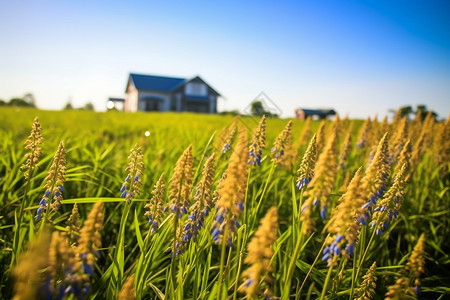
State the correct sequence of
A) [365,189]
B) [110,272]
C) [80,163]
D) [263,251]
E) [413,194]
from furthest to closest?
1. [413,194]
2. [80,163]
3. [110,272]
4. [365,189]
5. [263,251]

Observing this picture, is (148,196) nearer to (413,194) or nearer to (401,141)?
(401,141)

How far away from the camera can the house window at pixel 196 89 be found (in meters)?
57.2

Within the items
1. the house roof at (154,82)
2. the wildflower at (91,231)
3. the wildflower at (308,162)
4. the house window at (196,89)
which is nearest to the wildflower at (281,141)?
the wildflower at (308,162)

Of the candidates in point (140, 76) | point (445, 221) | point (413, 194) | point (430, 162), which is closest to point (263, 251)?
point (445, 221)

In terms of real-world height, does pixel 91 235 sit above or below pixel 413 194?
above

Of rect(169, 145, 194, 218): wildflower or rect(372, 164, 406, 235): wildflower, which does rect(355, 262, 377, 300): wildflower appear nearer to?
rect(372, 164, 406, 235): wildflower

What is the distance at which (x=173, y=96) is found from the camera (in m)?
59.1

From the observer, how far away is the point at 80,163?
3.96 meters

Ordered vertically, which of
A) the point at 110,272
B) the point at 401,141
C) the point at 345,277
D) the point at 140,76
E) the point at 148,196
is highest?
the point at 140,76

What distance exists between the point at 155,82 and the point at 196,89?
9.89 metres

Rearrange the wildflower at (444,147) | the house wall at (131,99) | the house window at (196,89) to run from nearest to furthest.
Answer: the wildflower at (444,147) → the house wall at (131,99) → the house window at (196,89)

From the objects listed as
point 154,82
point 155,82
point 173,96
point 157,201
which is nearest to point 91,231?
point 157,201

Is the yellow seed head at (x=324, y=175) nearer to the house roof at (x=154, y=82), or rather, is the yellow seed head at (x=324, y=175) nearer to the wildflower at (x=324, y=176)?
the wildflower at (x=324, y=176)

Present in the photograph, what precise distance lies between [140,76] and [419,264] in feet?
214
